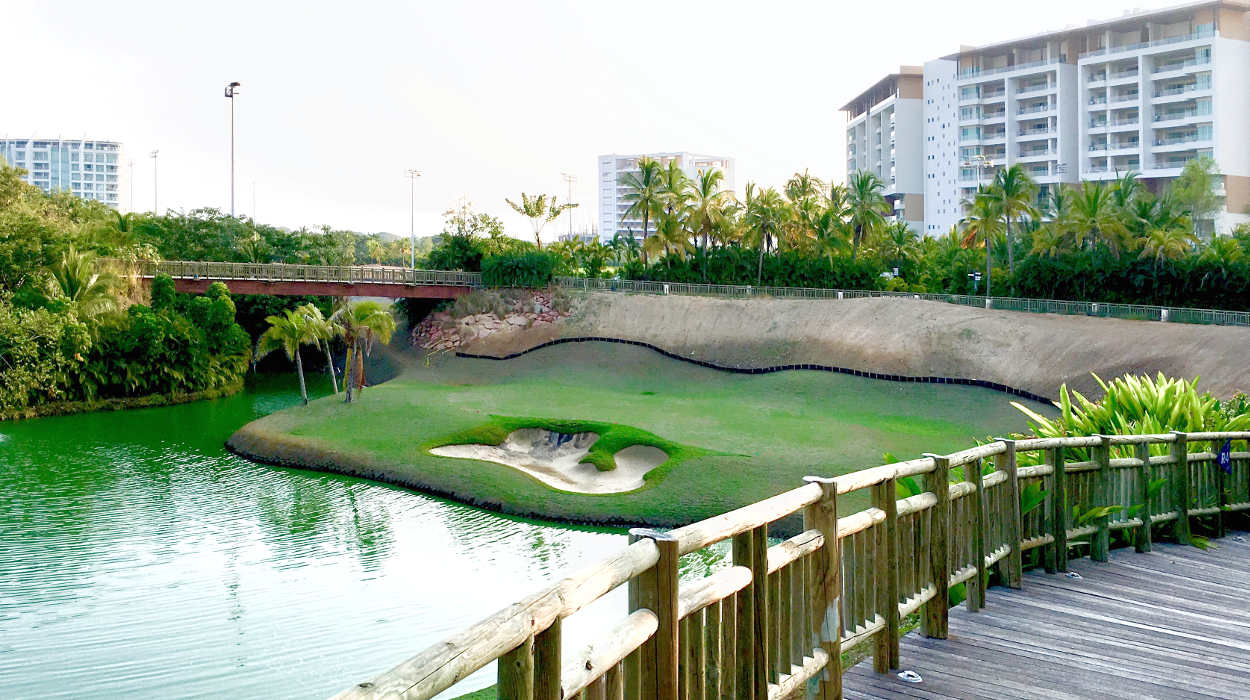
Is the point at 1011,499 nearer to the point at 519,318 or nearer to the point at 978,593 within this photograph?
the point at 978,593

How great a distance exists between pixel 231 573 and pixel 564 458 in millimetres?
14394

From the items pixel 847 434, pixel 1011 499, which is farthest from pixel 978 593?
pixel 847 434

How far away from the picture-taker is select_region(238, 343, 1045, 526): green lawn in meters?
28.3

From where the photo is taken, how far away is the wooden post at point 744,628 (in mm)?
5164

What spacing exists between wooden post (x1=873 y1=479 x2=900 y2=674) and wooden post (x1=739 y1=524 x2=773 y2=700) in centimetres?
176

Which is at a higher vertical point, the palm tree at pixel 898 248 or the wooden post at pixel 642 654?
the palm tree at pixel 898 248

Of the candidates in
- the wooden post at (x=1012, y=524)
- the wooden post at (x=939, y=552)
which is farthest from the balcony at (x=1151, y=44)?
the wooden post at (x=939, y=552)

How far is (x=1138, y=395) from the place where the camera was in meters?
14.4

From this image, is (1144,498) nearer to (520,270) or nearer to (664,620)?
(664,620)

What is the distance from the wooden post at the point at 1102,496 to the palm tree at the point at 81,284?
154ft

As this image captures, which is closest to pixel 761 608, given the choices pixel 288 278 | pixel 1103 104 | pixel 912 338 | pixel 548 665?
pixel 548 665

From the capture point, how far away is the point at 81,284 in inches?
1903

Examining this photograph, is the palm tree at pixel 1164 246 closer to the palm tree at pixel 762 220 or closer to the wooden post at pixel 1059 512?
the palm tree at pixel 762 220

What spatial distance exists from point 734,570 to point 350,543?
20.8 metres
